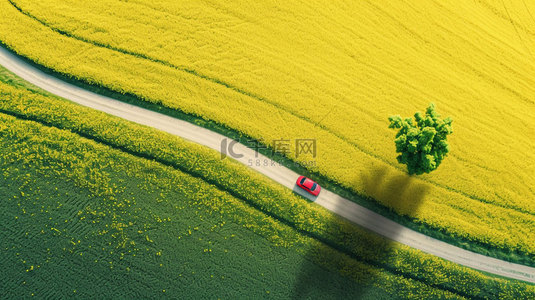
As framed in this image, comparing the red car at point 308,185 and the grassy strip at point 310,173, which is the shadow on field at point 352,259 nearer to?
the grassy strip at point 310,173

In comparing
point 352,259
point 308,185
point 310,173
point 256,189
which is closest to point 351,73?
point 310,173

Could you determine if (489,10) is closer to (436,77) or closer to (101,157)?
(436,77)

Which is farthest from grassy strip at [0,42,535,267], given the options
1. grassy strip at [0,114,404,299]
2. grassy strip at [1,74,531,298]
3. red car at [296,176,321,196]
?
grassy strip at [0,114,404,299]

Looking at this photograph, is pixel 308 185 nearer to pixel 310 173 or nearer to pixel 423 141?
pixel 310 173

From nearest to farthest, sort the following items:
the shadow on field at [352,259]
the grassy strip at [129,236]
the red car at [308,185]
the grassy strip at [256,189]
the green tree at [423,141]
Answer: the green tree at [423,141]
the grassy strip at [129,236]
the shadow on field at [352,259]
the grassy strip at [256,189]
the red car at [308,185]

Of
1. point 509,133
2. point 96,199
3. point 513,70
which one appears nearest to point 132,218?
point 96,199

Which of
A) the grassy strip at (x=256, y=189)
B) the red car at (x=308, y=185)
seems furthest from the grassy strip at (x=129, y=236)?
the red car at (x=308, y=185)

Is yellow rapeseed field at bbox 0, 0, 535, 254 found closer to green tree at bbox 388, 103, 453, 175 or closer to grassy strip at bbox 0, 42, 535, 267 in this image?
grassy strip at bbox 0, 42, 535, 267
